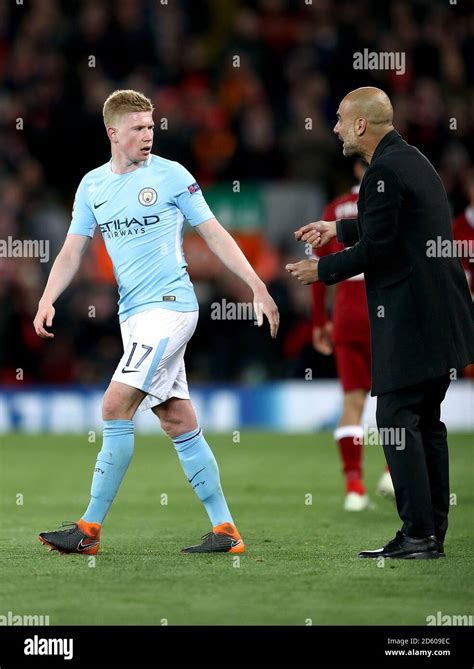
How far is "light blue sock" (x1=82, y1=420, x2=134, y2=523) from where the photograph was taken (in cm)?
647

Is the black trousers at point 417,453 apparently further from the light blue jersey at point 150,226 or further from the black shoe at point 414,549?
the light blue jersey at point 150,226

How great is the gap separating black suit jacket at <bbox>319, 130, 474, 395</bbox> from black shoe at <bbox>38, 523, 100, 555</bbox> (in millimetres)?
1642

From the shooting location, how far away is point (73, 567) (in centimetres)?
618

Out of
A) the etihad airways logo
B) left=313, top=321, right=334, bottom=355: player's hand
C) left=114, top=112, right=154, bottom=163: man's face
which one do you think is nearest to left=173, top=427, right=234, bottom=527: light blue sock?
the etihad airways logo

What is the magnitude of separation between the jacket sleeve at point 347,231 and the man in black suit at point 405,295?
0.28 metres

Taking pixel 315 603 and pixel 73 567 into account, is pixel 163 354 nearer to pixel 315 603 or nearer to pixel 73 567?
pixel 73 567

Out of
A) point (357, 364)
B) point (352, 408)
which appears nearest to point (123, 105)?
point (357, 364)

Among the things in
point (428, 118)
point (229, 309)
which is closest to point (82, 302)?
point (229, 309)

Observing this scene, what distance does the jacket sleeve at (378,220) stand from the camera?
6.14 metres

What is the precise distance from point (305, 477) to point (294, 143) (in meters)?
6.77

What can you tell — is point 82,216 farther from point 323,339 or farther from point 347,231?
point 323,339

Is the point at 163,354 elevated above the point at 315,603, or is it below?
above

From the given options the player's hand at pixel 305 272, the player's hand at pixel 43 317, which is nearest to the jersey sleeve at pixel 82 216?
the player's hand at pixel 43 317
